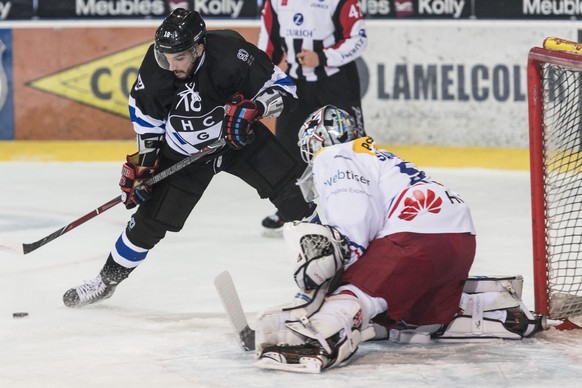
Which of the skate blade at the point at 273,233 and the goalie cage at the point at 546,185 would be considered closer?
the goalie cage at the point at 546,185

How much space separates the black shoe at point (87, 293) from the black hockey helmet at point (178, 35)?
834mm

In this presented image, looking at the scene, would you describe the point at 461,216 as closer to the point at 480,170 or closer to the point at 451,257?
the point at 451,257

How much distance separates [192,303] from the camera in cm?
439

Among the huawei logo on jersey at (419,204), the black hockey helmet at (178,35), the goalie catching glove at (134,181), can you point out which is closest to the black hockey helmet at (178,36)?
the black hockey helmet at (178,35)

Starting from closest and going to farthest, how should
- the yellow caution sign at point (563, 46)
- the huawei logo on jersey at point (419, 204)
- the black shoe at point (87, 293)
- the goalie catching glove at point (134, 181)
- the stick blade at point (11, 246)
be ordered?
the huawei logo on jersey at point (419, 204) < the yellow caution sign at point (563, 46) < the goalie catching glove at point (134, 181) < the black shoe at point (87, 293) < the stick blade at point (11, 246)

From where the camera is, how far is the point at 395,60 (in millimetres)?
7336

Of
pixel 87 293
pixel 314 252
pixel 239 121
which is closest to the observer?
pixel 314 252

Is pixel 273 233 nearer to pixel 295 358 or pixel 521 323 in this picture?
pixel 521 323

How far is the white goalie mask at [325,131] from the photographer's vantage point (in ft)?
12.1

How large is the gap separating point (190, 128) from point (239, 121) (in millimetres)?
203

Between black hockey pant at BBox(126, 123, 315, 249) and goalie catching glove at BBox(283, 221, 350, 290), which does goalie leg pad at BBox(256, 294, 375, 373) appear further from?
black hockey pant at BBox(126, 123, 315, 249)

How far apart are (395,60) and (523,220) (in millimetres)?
1845

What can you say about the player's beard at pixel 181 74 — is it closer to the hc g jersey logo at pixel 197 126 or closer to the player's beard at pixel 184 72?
the player's beard at pixel 184 72

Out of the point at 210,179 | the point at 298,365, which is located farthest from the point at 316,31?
the point at 298,365
